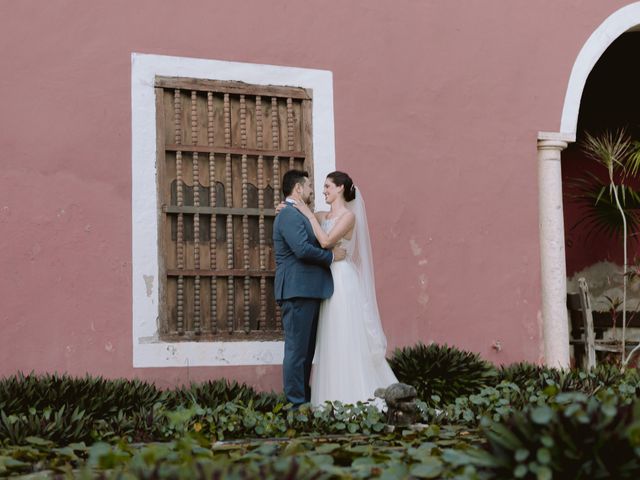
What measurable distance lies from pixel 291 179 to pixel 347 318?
991 mm

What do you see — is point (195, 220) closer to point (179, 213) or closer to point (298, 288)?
point (179, 213)

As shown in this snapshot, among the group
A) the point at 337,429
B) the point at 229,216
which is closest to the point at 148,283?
the point at 229,216

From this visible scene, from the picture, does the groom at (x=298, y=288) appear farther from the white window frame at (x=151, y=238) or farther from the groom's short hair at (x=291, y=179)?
the white window frame at (x=151, y=238)

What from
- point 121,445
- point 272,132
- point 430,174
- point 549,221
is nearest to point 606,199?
point 549,221

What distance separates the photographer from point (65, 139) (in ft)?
22.1

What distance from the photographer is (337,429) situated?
5.76 m

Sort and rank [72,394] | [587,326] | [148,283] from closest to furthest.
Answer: [72,394]
[148,283]
[587,326]

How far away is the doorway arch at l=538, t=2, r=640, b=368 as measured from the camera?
8.30 metres

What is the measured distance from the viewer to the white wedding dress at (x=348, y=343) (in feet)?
22.1

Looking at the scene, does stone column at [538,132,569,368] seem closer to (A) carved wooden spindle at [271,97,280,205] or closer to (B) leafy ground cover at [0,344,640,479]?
(B) leafy ground cover at [0,344,640,479]

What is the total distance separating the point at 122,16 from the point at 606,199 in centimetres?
513

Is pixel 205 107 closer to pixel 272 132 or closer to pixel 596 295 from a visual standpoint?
pixel 272 132

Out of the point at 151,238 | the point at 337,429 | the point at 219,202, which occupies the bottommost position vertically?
the point at 337,429

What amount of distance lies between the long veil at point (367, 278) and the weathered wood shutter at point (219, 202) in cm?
64
